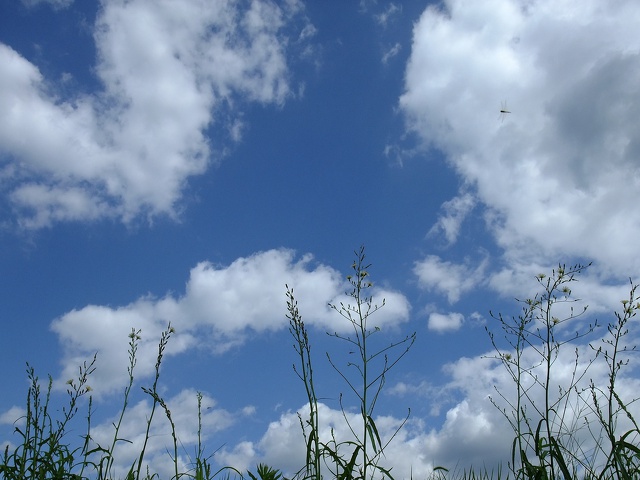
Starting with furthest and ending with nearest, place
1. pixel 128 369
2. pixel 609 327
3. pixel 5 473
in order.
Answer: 1. pixel 609 327
2. pixel 128 369
3. pixel 5 473

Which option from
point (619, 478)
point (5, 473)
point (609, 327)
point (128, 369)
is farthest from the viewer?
point (609, 327)

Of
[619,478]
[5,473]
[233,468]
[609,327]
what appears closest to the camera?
[619,478]

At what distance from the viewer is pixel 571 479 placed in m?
3.37

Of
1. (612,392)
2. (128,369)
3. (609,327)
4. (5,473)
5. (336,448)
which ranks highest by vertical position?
(609,327)

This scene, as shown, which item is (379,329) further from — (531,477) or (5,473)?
(5,473)

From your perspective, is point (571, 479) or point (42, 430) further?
point (42, 430)

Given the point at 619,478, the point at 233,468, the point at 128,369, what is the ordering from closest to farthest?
1. the point at 619,478
2. the point at 233,468
3. the point at 128,369

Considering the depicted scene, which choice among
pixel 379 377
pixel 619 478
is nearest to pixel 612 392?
pixel 619 478

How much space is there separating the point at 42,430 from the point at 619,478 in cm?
335

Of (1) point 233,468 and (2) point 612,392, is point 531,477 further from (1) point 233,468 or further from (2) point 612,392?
(1) point 233,468

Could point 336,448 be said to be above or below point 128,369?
below

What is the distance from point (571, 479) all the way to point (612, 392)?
0.58 metres

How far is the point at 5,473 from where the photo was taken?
3.60 meters

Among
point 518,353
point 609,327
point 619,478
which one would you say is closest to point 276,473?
point 619,478
